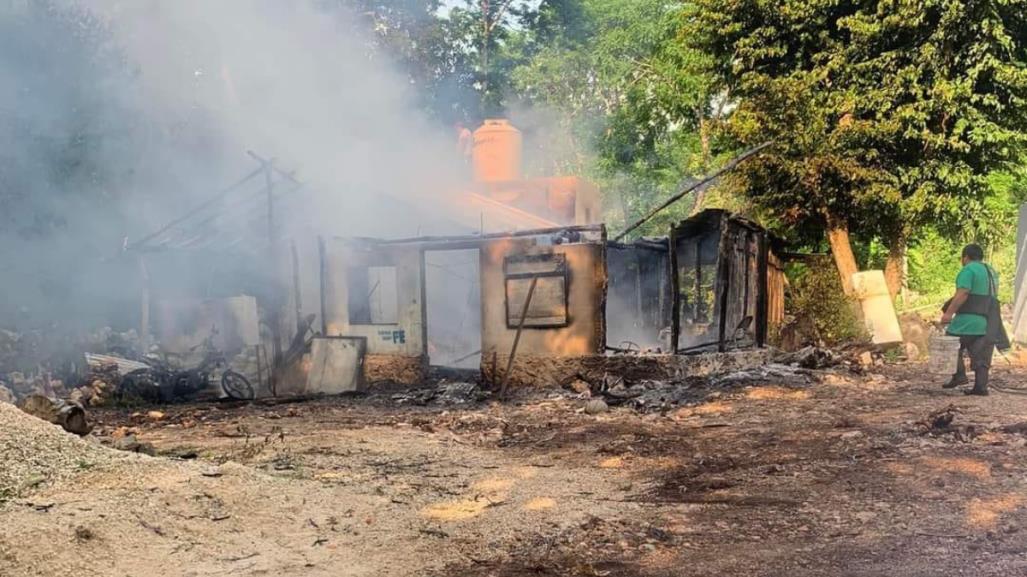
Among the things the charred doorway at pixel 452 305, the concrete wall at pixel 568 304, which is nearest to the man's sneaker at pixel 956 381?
the concrete wall at pixel 568 304

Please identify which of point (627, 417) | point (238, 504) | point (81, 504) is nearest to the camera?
point (81, 504)

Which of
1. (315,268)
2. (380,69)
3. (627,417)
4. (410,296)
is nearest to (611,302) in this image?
(410,296)

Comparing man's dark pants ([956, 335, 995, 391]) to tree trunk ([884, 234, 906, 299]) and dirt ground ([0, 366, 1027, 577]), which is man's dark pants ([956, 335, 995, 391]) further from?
tree trunk ([884, 234, 906, 299])

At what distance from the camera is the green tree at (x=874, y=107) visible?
1370cm

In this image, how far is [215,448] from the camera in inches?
289

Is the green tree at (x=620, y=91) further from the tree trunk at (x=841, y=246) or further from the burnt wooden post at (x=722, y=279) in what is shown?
the burnt wooden post at (x=722, y=279)

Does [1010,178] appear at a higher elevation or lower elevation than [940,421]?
higher

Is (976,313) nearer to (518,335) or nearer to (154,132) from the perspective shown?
(518,335)

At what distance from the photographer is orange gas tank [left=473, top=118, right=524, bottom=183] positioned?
22.2m

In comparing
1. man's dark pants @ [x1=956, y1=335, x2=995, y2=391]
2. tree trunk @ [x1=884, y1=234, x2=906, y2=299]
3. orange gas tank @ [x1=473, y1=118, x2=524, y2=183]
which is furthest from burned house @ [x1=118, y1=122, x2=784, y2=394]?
orange gas tank @ [x1=473, y1=118, x2=524, y2=183]

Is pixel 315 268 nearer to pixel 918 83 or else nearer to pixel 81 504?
pixel 81 504

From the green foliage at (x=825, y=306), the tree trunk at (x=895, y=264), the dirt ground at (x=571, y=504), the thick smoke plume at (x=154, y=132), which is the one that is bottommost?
the dirt ground at (x=571, y=504)

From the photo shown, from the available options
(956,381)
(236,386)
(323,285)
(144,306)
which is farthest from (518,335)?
(144,306)

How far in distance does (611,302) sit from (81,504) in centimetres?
1108
